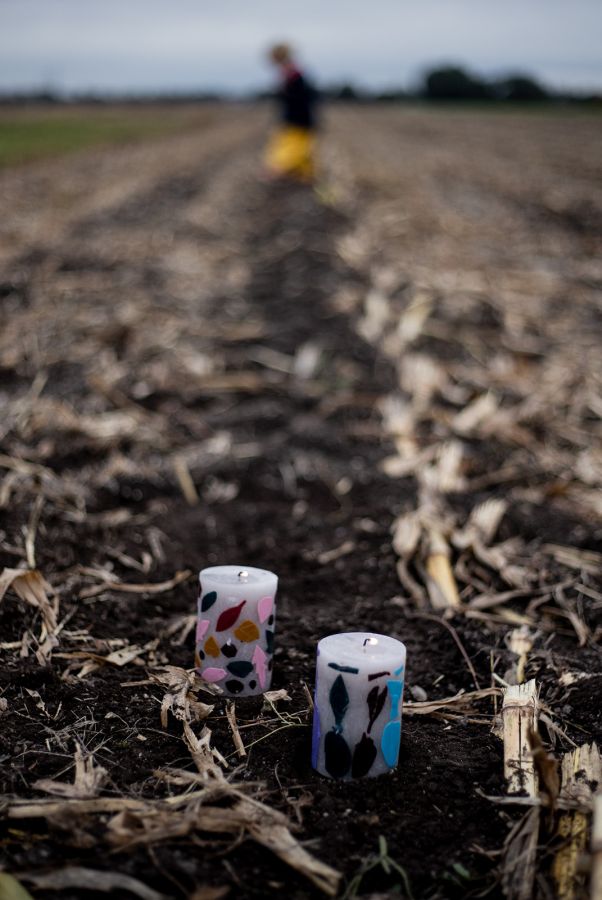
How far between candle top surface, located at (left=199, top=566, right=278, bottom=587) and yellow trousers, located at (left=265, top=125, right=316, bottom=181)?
1349 cm

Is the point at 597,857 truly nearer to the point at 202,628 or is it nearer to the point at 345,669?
the point at 345,669

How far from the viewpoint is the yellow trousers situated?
14805 millimetres

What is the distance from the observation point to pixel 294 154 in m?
15.0

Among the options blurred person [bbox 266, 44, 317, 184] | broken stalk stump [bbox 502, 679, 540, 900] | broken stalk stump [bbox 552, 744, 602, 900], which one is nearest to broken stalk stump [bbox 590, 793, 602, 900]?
broken stalk stump [bbox 552, 744, 602, 900]

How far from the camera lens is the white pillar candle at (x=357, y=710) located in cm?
208

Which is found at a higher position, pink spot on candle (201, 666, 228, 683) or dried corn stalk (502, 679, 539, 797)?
pink spot on candle (201, 666, 228, 683)

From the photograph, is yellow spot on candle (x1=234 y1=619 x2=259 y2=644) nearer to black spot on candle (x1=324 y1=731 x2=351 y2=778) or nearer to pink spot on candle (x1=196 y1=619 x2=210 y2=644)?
pink spot on candle (x1=196 y1=619 x2=210 y2=644)

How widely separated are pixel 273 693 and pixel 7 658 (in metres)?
0.81

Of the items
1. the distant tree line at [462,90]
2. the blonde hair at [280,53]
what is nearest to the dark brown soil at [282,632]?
the blonde hair at [280,53]

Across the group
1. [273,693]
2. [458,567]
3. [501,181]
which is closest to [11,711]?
[273,693]

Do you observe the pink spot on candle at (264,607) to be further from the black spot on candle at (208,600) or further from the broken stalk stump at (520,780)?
the broken stalk stump at (520,780)

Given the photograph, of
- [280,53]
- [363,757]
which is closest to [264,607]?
[363,757]

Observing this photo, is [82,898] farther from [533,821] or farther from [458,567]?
[458,567]

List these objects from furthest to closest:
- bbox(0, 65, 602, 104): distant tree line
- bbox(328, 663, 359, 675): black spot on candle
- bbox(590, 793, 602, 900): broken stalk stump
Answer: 1. bbox(0, 65, 602, 104): distant tree line
2. bbox(328, 663, 359, 675): black spot on candle
3. bbox(590, 793, 602, 900): broken stalk stump
